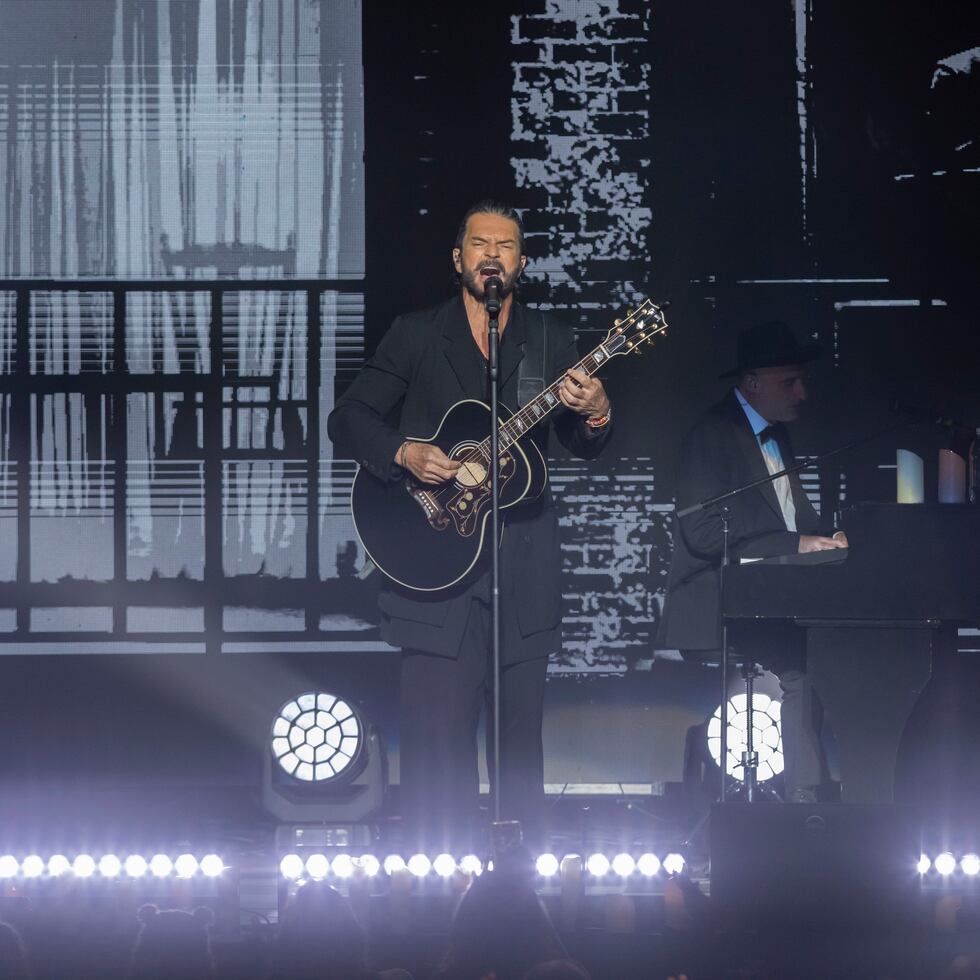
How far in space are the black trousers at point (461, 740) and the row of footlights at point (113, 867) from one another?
1.84 ft

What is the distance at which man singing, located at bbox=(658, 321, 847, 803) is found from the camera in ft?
16.1

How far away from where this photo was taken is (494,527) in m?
3.85

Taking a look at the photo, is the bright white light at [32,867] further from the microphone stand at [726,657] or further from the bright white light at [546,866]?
the microphone stand at [726,657]

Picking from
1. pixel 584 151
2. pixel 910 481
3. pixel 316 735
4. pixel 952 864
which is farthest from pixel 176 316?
pixel 952 864

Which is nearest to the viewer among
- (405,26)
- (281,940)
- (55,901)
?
(281,940)

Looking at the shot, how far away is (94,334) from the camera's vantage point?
19.4ft

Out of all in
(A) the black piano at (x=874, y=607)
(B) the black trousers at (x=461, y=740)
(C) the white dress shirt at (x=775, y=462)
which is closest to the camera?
(A) the black piano at (x=874, y=607)

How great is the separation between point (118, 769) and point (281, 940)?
324 cm

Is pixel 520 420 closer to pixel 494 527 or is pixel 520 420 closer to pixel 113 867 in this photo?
pixel 494 527

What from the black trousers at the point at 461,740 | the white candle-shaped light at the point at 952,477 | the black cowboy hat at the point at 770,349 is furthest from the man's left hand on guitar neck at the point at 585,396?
the black cowboy hat at the point at 770,349

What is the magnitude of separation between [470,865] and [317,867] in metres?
0.42

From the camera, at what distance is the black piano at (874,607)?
160 inches

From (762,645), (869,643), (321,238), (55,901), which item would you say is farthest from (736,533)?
(55,901)

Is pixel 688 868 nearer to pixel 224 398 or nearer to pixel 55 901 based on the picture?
pixel 55 901
